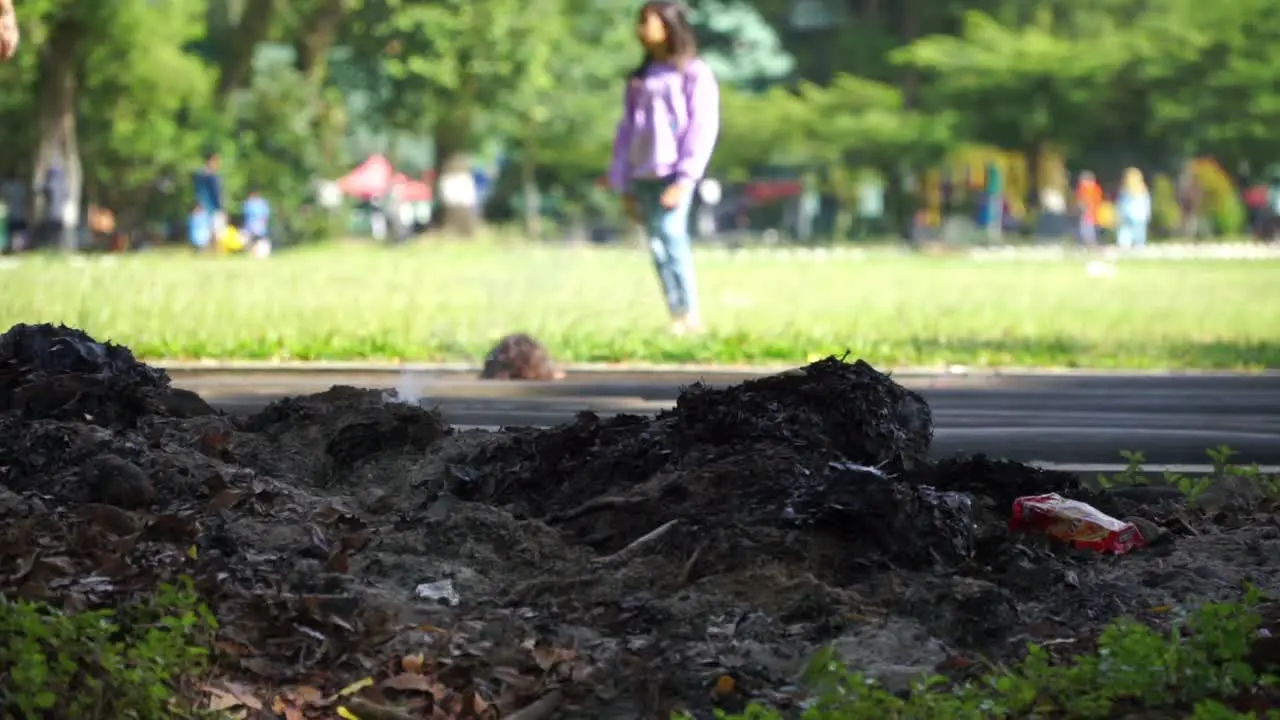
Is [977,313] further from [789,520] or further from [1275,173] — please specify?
[1275,173]

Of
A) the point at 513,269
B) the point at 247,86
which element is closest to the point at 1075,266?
the point at 513,269

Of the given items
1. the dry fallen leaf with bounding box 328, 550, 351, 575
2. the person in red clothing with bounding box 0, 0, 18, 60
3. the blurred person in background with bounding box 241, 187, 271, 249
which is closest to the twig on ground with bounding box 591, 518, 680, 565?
the dry fallen leaf with bounding box 328, 550, 351, 575

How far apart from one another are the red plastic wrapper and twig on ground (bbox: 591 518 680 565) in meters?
1.05

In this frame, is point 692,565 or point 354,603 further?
point 692,565

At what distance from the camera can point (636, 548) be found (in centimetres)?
625

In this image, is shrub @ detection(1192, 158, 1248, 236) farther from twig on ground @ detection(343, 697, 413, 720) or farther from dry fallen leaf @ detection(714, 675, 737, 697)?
twig on ground @ detection(343, 697, 413, 720)

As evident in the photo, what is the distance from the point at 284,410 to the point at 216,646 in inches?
101

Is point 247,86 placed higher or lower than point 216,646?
higher

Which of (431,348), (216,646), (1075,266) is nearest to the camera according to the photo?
(216,646)

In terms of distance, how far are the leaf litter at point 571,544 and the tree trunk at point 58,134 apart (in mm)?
37584

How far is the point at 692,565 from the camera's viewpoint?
6055mm

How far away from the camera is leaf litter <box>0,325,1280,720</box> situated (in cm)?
545

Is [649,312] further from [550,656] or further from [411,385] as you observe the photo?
[550,656]

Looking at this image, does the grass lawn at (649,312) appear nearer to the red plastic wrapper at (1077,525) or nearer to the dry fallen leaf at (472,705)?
the red plastic wrapper at (1077,525)
